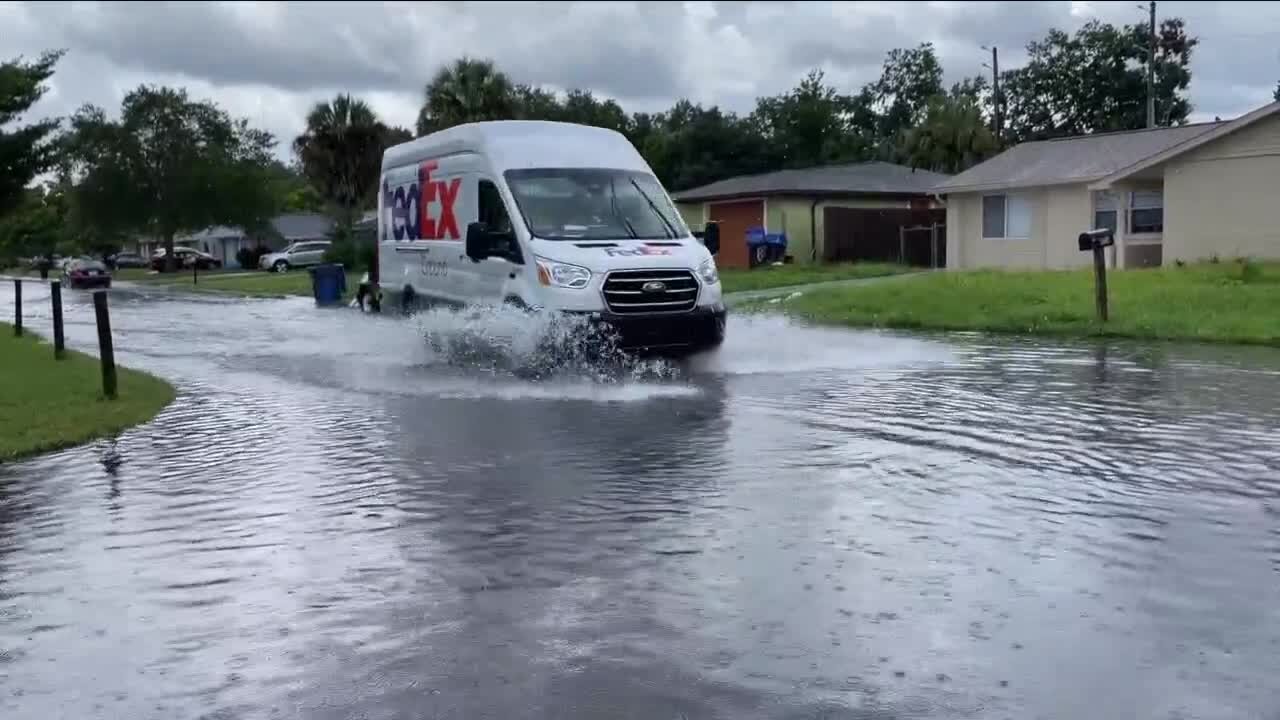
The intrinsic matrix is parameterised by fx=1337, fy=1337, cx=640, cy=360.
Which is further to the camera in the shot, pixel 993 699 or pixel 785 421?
pixel 785 421

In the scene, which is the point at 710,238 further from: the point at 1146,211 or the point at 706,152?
the point at 706,152

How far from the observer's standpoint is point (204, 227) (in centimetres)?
8206

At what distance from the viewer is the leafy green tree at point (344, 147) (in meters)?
55.8

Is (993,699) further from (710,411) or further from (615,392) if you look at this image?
(615,392)

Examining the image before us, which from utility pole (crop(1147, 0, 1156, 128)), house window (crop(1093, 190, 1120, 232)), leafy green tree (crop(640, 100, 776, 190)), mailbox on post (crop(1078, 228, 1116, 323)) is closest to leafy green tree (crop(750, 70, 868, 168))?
leafy green tree (crop(640, 100, 776, 190))

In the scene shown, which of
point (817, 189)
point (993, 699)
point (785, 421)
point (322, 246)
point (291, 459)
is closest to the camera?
point (993, 699)

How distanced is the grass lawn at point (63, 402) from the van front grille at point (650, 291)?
4.78 m

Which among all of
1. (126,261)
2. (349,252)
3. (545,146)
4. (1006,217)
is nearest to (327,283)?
(349,252)

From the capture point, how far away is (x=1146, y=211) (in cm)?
3444

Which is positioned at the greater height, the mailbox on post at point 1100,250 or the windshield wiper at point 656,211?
the windshield wiper at point 656,211

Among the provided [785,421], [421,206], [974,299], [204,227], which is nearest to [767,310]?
[974,299]

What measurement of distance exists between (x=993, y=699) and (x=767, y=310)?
22.2m

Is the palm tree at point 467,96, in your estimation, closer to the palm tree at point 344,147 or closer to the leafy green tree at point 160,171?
the palm tree at point 344,147

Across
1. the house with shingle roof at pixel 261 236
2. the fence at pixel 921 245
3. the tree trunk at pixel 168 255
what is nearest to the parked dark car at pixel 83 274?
the tree trunk at pixel 168 255
